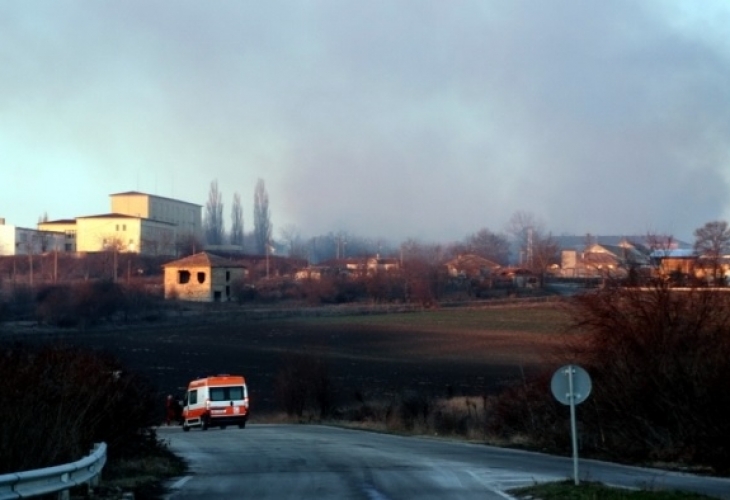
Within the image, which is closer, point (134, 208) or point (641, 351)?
point (641, 351)

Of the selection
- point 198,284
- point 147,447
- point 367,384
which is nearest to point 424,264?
point 198,284

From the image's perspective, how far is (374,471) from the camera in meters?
22.0

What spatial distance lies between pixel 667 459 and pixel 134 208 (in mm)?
116406

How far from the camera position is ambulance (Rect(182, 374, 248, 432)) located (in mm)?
43656

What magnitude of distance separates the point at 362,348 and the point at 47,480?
55137 mm

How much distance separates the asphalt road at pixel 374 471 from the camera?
58.7ft

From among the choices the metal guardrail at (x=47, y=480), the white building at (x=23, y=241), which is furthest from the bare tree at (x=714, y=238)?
the white building at (x=23, y=241)

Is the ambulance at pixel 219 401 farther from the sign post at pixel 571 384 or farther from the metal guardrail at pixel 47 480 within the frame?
the metal guardrail at pixel 47 480

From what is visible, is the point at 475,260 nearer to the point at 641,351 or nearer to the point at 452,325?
the point at 452,325

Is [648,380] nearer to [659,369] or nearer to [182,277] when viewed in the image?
[659,369]

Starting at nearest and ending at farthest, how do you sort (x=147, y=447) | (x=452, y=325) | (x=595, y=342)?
(x=147, y=447), (x=595, y=342), (x=452, y=325)

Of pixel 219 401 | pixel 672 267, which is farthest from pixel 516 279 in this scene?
pixel 672 267

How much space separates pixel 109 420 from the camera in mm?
21281

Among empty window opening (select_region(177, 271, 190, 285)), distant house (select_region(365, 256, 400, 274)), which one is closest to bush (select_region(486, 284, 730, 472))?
empty window opening (select_region(177, 271, 190, 285))
